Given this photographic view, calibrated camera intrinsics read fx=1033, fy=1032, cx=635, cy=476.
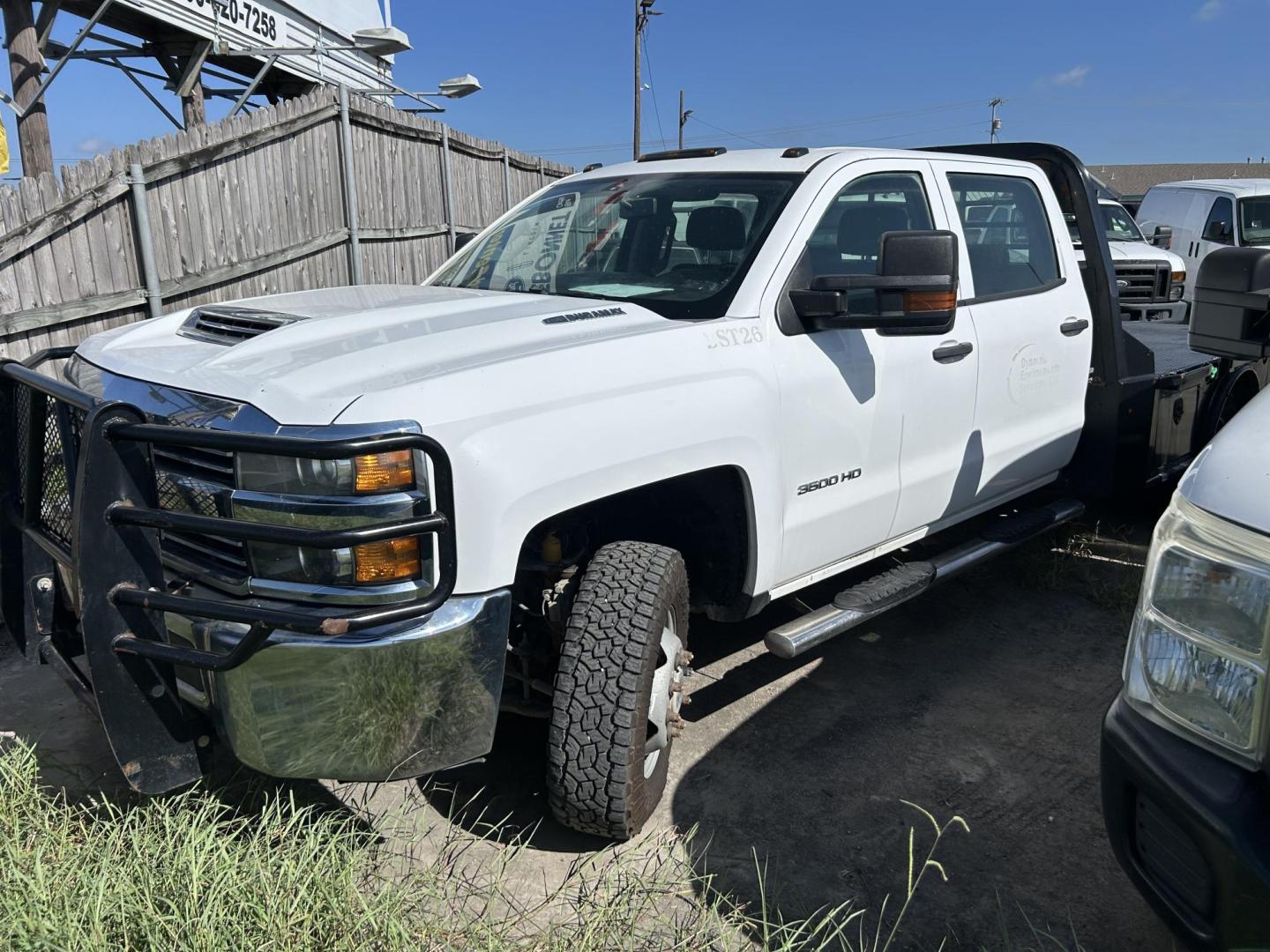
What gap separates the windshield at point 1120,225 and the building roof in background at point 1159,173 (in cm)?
3871

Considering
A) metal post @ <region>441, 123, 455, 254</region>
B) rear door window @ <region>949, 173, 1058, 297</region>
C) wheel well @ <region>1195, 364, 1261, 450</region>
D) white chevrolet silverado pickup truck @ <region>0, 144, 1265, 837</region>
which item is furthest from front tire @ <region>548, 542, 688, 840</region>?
metal post @ <region>441, 123, 455, 254</region>

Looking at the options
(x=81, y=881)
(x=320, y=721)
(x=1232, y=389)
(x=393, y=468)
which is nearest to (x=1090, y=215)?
(x=1232, y=389)

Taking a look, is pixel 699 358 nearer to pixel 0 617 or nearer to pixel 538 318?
pixel 538 318

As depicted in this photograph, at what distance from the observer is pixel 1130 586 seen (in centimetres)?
489

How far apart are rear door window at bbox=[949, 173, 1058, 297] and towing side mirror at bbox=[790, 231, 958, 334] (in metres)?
0.94

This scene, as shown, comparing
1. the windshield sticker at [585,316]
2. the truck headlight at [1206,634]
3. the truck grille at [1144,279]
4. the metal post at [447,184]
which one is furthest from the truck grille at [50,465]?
the truck grille at [1144,279]

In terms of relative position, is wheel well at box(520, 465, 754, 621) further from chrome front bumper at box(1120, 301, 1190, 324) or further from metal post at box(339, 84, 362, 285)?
metal post at box(339, 84, 362, 285)

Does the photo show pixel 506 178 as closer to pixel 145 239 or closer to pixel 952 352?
pixel 145 239

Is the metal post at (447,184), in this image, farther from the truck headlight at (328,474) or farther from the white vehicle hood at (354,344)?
the truck headlight at (328,474)

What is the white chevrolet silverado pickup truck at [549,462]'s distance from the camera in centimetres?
232

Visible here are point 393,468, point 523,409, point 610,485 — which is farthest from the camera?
point 610,485

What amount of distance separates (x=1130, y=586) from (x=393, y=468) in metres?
3.92

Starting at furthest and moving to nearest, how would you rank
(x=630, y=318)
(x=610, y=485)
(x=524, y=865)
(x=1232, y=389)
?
(x=1232, y=389) → (x=630, y=318) → (x=524, y=865) → (x=610, y=485)

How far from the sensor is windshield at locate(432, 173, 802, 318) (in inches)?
134
